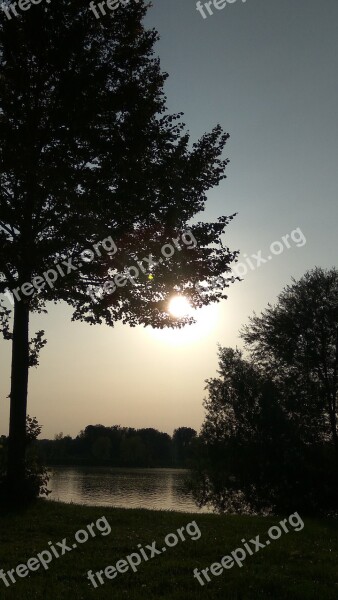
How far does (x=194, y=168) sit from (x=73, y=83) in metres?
5.00

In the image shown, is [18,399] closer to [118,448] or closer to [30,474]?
[30,474]

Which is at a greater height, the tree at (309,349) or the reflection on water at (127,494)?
the tree at (309,349)

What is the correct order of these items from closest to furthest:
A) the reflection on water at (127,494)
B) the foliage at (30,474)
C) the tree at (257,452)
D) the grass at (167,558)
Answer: the grass at (167,558) → the foliage at (30,474) → the tree at (257,452) → the reflection on water at (127,494)

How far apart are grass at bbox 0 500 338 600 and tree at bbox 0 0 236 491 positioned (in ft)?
14.3

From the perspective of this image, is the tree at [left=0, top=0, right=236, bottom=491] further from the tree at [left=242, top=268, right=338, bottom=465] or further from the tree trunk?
the tree at [left=242, top=268, right=338, bottom=465]

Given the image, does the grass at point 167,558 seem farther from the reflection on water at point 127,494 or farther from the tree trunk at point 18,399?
the reflection on water at point 127,494

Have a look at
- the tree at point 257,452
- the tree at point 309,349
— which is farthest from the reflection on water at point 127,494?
the tree at point 309,349

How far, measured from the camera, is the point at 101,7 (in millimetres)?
18000

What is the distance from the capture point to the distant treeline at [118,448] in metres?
133

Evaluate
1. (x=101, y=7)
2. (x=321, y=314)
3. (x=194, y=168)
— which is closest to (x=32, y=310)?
(x=194, y=168)

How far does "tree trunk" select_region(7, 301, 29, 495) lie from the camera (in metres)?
16.4

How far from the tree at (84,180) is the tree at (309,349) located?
51.3ft

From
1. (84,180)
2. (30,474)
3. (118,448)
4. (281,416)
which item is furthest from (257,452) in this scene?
(118,448)

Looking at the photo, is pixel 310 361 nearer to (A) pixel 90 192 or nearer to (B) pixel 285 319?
(B) pixel 285 319
